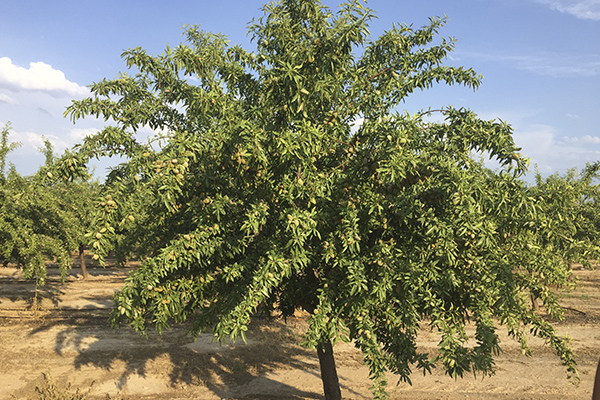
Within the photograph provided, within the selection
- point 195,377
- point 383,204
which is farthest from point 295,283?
point 195,377

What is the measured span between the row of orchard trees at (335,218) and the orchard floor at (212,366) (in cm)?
590

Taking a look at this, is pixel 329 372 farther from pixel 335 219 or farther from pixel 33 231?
pixel 33 231

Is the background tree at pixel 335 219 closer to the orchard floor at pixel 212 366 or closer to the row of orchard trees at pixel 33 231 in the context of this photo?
the orchard floor at pixel 212 366

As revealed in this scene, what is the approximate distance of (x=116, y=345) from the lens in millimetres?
13617

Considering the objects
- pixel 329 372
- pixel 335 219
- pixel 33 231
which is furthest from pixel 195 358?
pixel 335 219

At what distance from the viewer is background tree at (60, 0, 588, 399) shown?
4465mm

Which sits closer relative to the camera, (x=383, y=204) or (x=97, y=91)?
(x=383, y=204)

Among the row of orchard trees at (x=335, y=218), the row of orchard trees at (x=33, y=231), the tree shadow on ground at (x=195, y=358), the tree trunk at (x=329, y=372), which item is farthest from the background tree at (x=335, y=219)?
the row of orchard trees at (x=33, y=231)

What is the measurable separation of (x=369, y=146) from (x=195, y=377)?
9.42 m

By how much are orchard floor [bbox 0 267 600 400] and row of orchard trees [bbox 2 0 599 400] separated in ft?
19.3

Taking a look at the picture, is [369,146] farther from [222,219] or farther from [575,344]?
[575,344]

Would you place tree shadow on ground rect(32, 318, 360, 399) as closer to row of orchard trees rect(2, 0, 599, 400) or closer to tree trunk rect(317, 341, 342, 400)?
tree trunk rect(317, 341, 342, 400)

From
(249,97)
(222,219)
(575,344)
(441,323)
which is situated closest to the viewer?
(441,323)

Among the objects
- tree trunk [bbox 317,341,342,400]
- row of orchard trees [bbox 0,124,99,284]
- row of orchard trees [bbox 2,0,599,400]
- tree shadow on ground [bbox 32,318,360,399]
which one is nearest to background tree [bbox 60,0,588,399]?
row of orchard trees [bbox 2,0,599,400]
